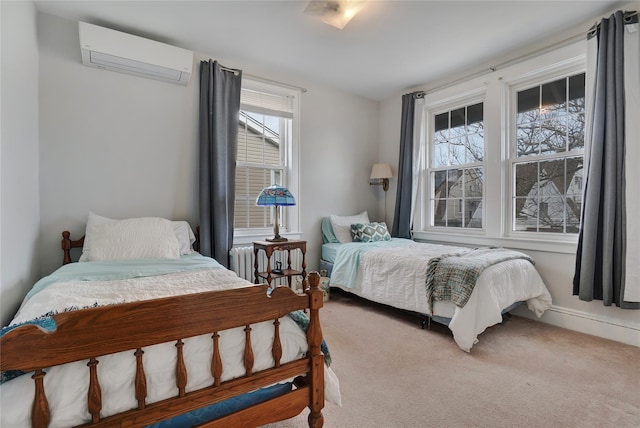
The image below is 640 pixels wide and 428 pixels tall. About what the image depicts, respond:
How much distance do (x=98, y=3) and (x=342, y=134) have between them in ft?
8.99

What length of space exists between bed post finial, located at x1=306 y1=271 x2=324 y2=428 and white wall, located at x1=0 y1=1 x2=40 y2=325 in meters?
1.59

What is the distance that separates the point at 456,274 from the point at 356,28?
2192mm

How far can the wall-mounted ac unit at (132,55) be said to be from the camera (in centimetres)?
242

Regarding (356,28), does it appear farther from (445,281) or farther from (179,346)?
(179,346)

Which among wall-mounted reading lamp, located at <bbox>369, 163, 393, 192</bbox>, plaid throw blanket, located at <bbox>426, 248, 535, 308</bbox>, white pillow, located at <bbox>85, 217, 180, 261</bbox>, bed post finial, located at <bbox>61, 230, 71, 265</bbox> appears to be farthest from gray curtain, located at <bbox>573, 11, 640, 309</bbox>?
bed post finial, located at <bbox>61, 230, 71, 265</bbox>

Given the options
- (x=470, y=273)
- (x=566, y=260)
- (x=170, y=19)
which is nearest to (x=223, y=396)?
(x=470, y=273)

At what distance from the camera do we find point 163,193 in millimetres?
2930

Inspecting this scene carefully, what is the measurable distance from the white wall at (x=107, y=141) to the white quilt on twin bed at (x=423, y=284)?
170 cm

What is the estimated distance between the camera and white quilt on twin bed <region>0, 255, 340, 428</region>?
87 centimetres

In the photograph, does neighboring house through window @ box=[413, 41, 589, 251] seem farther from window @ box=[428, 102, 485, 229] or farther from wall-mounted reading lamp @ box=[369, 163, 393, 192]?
wall-mounted reading lamp @ box=[369, 163, 393, 192]

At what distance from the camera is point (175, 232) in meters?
2.71

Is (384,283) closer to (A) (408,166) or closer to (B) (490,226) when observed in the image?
(B) (490,226)

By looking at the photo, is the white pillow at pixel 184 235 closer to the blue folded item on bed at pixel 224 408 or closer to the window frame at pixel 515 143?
the blue folded item on bed at pixel 224 408

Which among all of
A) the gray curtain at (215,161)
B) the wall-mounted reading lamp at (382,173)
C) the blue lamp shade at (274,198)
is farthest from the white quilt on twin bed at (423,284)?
the gray curtain at (215,161)
